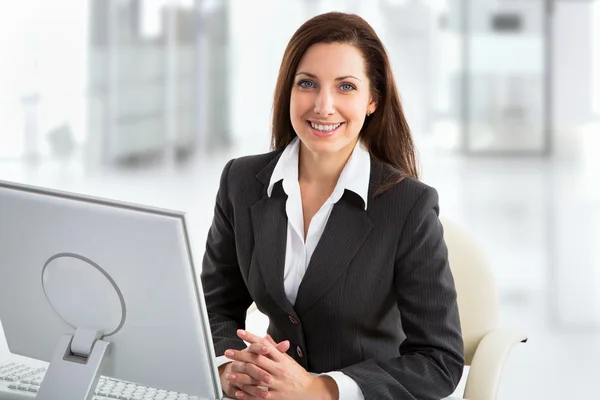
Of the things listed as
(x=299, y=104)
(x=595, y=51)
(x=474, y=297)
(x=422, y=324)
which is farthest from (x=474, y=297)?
(x=595, y=51)

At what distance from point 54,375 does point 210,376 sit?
0.25 m

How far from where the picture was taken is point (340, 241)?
64.9 inches

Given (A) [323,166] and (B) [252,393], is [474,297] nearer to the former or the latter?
(A) [323,166]

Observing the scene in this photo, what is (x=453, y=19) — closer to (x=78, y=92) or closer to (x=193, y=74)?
(x=193, y=74)

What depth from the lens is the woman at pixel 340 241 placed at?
1.57 meters

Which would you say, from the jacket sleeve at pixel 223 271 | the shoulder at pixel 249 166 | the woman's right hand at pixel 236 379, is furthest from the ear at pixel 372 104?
the woman's right hand at pixel 236 379

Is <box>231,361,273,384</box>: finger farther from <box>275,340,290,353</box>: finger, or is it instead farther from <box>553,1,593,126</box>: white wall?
<box>553,1,593,126</box>: white wall

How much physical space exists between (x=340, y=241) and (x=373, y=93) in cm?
37

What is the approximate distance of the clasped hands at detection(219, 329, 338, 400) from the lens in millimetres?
1406

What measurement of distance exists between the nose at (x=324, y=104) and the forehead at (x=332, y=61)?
41 millimetres

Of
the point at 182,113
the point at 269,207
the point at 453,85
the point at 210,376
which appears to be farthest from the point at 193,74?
the point at 210,376

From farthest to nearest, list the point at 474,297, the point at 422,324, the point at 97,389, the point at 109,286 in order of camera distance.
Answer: the point at 474,297
the point at 422,324
the point at 97,389
the point at 109,286

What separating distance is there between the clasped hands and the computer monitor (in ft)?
A: 0.59

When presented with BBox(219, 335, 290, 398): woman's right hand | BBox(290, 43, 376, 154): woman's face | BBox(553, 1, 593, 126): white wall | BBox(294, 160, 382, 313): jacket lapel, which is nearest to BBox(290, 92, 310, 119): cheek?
BBox(290, 43, 376, 154): woman's face
